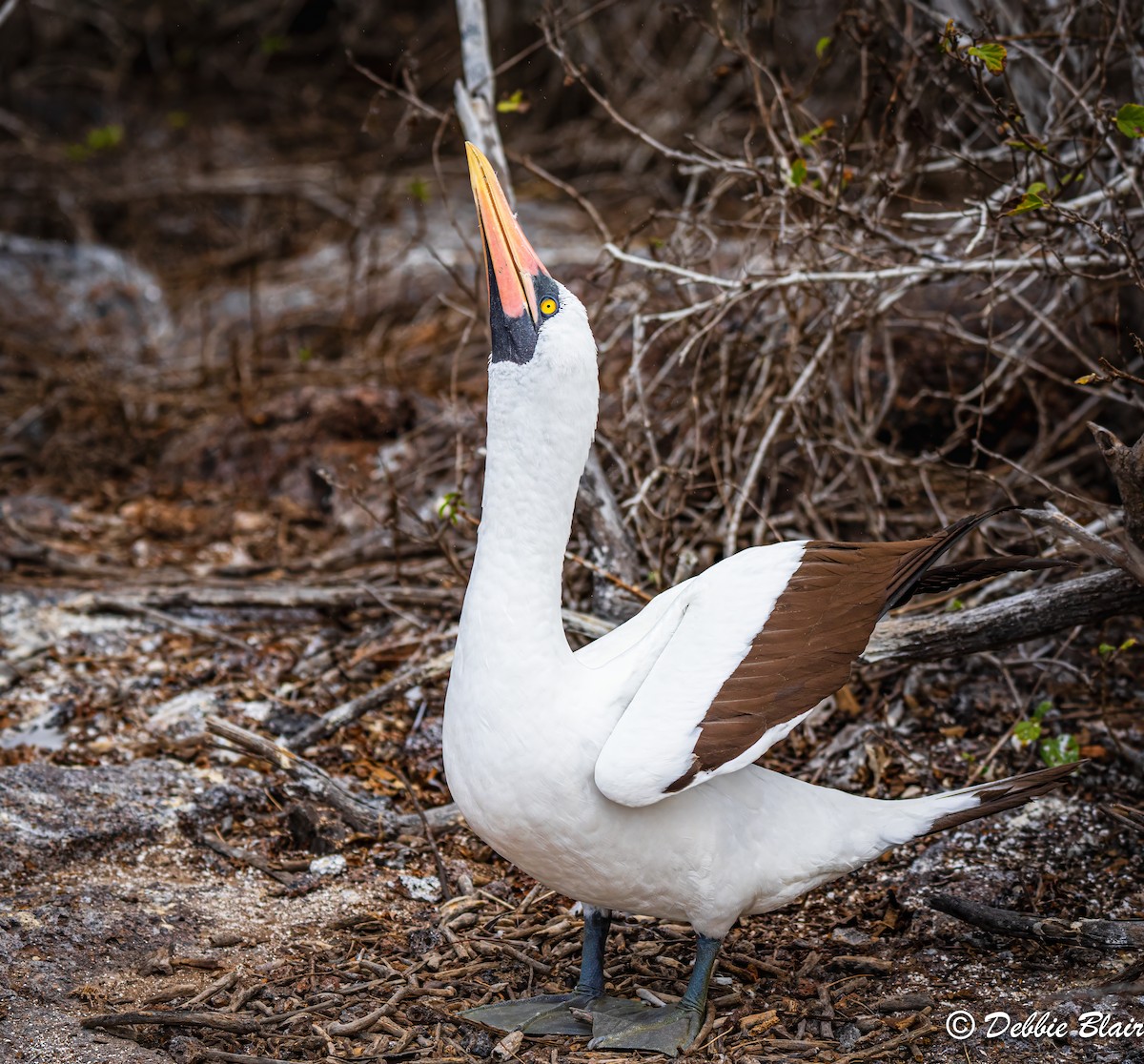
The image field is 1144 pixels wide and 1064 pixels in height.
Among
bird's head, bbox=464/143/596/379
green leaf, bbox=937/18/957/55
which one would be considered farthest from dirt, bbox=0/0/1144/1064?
bird's head, bbox=464/143/596/379

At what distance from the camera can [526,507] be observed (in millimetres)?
2621

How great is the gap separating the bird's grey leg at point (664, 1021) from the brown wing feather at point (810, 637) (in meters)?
0.61

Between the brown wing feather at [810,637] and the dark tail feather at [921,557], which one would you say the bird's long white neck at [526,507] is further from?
the dark tail feather at [921,557]

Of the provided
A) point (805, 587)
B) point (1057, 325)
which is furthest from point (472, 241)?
point (805, 587)

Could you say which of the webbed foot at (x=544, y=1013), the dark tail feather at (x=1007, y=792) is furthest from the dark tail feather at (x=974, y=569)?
the webbed foot at (x=544, y=1013)

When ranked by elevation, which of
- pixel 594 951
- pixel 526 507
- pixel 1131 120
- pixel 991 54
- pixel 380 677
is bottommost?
pixel 380 677

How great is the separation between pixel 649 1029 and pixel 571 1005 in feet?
0.74

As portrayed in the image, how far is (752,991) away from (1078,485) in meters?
2.80

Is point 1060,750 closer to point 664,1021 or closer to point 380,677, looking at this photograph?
point 664,1021

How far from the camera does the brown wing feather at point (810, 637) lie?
2.42 metres

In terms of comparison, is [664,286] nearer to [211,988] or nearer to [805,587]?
[805,587]

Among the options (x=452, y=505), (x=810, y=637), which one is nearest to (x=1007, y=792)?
(x=810, y=637)

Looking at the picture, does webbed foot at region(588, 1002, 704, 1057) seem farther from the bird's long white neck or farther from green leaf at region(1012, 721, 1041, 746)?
green leaf at region(1012, 721, 1041, 746)

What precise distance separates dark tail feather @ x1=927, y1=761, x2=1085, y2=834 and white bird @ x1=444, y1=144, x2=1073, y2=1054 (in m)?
0.27
